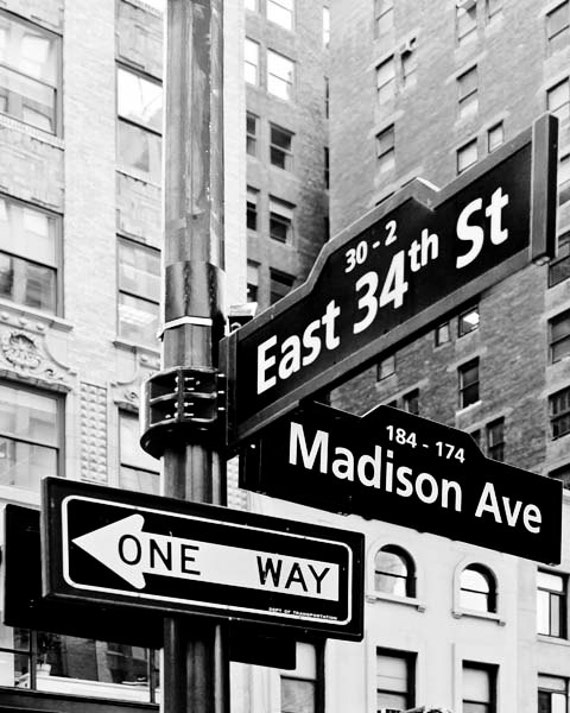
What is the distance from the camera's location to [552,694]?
3944 centimetres

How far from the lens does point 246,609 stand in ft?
19.4

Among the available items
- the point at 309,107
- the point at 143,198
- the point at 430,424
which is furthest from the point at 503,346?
the point at 430,424

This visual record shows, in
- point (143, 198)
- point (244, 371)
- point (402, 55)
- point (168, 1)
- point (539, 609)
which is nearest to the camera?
point (244, 371)

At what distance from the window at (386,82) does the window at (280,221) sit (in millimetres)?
5978

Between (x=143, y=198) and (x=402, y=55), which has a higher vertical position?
(x=402, y=55)

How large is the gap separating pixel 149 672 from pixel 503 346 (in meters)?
32.4

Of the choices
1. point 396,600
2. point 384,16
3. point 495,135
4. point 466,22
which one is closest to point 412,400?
point 495,135

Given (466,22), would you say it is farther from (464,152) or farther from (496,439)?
(496,439)

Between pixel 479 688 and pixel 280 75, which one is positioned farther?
pixel 280 75

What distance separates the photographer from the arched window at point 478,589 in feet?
125

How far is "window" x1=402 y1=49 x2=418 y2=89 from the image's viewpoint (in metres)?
67.4

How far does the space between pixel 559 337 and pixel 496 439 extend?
4.24 metres

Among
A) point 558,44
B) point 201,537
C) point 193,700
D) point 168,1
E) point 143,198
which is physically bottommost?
point 193,700

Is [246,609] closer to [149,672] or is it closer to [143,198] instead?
[149,672]
